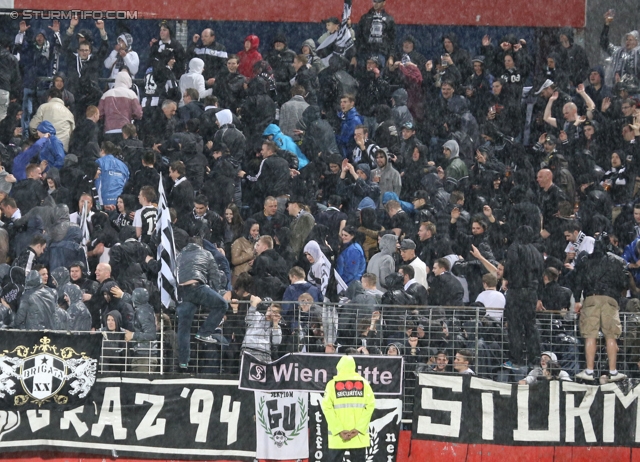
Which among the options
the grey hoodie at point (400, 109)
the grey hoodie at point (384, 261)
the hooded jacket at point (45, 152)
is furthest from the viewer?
the grey hoodie at point (400, 109)

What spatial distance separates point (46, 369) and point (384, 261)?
4509 millimetres

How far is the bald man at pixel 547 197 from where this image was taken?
19344 mm

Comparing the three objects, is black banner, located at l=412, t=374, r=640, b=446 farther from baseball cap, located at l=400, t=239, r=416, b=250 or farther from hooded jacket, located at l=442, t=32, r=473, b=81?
hooded jacket, located at l=442, t=32, r=473, b=81

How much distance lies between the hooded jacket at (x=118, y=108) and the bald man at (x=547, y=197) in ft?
20.8

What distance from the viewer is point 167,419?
16.0 m

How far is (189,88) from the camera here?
21.6 m

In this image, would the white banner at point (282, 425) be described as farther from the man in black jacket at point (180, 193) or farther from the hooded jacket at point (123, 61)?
the hooded jacket at point (123, 61)

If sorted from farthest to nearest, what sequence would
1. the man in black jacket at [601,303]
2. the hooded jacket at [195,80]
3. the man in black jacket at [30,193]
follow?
the hooded jacket at [195,80], the man in black jacket at [30,193], the man in black jacket at [601,303]

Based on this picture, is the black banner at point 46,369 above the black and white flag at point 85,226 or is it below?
below

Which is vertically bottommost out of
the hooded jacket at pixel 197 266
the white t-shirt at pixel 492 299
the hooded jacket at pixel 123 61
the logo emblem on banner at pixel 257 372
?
the logo emblem on banner at pixel 257 372

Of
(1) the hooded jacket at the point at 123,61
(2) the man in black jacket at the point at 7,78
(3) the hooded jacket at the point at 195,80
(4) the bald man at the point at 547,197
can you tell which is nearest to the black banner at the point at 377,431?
(4) the bald man at the point at 547,197

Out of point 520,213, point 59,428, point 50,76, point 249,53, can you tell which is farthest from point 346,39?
point 59,428

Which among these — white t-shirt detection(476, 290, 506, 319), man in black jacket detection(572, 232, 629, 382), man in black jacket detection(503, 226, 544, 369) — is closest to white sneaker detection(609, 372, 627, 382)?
man in black jacket detection(572, 232, 629, 382)

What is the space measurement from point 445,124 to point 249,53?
12.7ft
